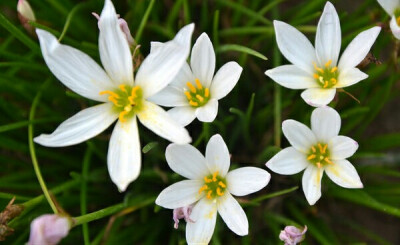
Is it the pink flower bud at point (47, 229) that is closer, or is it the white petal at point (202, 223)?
the pink flower bud at point (47, 229)

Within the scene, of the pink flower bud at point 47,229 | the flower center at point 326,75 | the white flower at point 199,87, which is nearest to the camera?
the pink flower bud at point 47,229

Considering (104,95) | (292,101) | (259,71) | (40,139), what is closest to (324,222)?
(292,101)

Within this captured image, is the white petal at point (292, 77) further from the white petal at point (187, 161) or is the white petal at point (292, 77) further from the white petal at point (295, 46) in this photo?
the white petal at point (187, 161)

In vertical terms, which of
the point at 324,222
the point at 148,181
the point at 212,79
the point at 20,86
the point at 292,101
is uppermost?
the point at 20,86

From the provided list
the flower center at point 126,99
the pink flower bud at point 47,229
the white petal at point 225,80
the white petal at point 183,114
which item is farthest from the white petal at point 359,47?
the pink flower bud at point 47,229

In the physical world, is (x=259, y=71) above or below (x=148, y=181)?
above

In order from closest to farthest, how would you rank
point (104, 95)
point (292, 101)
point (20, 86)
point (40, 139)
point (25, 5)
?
point (40, 139) → point (104, 95) → point (25, 5) → point (20, 86) → point (292, 101)

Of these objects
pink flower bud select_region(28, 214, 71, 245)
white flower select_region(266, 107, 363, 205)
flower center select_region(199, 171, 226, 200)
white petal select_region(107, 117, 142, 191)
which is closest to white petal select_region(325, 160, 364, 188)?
white flower select_region(266, 107, 363, 205)

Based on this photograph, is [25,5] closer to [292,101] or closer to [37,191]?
[37,191]

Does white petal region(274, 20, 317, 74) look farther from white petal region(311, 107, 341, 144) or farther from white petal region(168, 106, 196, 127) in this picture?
white petal region(168, 106, 196, 127)
